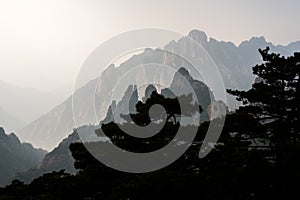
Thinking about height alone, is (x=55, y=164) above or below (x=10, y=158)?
below

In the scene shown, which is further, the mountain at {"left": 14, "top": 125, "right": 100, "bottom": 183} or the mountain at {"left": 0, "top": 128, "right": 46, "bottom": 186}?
the mountain at {"left": 0, "top": 128, "right": 46, "bottom": 186}

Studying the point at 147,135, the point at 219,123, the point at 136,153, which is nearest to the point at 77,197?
the point at 136,153

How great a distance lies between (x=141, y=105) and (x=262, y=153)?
10.5 meters

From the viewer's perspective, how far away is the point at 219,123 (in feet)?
65.4

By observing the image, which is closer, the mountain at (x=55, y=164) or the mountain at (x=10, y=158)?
the mountain at (x=55, y=164)

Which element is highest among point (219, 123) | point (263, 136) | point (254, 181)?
point (219, 123)

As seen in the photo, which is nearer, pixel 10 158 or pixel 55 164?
pixel 55 164

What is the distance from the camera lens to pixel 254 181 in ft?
49.6

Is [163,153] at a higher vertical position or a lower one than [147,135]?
lower

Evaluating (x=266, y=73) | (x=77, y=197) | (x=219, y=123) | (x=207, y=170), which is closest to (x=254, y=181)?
(x=207, y=170)

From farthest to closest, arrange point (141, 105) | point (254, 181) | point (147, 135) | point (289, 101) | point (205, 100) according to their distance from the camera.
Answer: point (205, 100), point (141, 105), point (147, 135), point (289, 101), point (254, 181)

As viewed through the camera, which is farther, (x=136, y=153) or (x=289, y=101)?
(x=136, y=153)

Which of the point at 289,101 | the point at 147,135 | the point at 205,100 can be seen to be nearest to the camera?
the point at 289,101

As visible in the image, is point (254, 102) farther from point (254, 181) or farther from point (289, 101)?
point (254, 181)
